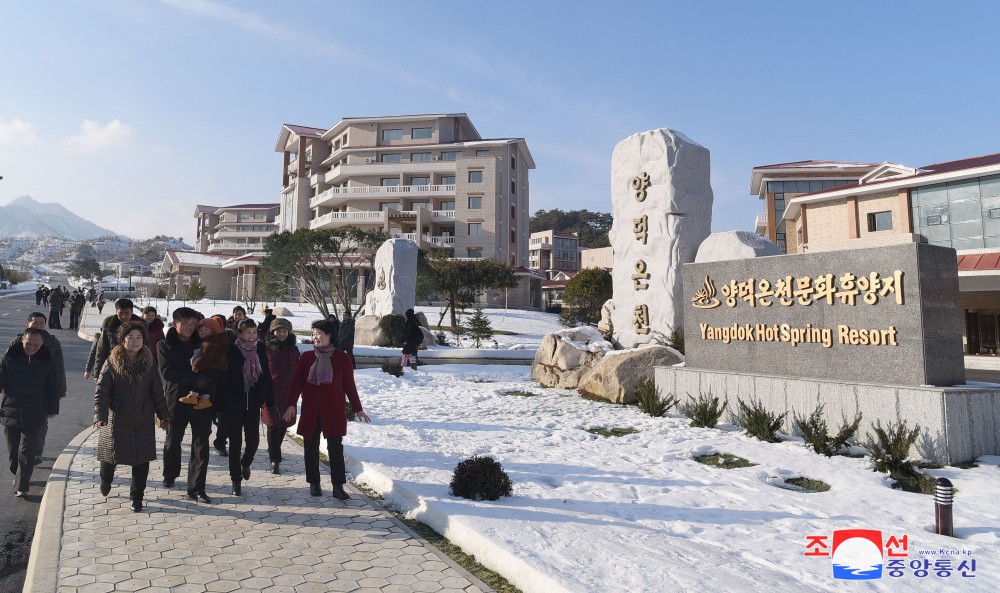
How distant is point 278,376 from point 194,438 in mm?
1214

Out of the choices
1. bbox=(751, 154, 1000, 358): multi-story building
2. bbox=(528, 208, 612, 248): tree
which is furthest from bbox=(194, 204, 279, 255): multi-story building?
bbox=(751, 154, 1000, 358): multi-story building

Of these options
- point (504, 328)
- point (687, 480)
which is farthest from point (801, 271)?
point (504, 328)

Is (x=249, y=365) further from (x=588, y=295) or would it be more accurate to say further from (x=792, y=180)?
(x=792, y=180)

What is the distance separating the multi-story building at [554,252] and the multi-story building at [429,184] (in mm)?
25872

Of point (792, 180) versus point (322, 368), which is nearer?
point (322, 368)

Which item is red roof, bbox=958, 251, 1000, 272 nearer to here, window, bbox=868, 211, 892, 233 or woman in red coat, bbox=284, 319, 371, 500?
window, bbox=868, 211, 892, 233

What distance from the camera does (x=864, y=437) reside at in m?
7.19

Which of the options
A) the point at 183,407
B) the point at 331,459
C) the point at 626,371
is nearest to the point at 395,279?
the point at 626,371

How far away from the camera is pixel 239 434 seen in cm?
559

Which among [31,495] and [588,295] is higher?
[588,295]

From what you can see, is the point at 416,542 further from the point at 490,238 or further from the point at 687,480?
the point at 490,238

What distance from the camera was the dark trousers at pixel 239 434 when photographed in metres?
5.52

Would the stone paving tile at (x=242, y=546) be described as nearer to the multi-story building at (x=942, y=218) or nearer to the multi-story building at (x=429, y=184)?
the multi-story building at (x=942, y=218)

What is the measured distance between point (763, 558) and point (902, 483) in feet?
10.0
